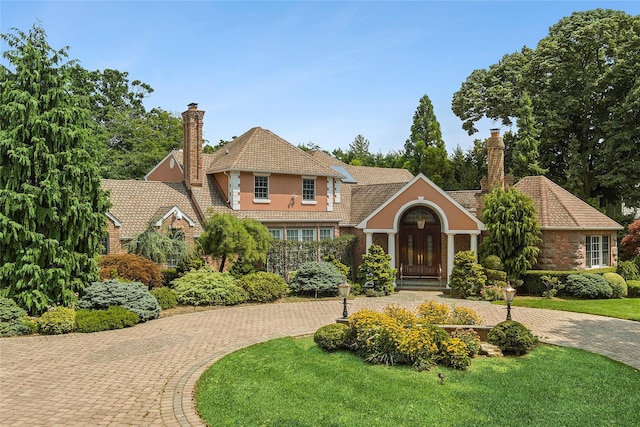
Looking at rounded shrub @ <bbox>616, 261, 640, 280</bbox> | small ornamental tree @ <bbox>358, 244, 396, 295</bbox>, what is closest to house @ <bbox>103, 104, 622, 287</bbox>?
rounded shrub @ <bbox>616, 261, 640, 280</bbox>

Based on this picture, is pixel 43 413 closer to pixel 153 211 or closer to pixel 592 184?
pixel 153 211

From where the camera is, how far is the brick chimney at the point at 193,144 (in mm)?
26250

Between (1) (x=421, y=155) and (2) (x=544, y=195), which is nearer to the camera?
(2) (x=544, y=195)

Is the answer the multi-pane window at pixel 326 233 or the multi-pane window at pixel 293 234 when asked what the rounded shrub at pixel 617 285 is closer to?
the multi-pane window at pixel 326 233

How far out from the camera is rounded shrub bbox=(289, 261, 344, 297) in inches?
853

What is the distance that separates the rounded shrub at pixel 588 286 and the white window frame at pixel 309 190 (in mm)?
14216

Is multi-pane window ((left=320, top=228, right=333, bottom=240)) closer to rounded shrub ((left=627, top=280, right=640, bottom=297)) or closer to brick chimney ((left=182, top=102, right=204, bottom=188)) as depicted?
brick chimney ((left=182, top=102, right=204, bottom=188))

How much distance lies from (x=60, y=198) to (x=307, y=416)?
1222 cm

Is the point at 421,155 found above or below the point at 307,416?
above

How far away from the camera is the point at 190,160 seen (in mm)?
26516

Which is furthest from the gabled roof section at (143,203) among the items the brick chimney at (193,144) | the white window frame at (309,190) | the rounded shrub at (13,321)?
the rounded shrub at (13,321)

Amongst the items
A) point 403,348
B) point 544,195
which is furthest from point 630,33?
point 403,348

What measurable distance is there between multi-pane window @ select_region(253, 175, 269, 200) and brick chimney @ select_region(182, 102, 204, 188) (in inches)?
124

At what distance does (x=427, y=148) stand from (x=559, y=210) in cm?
2557
